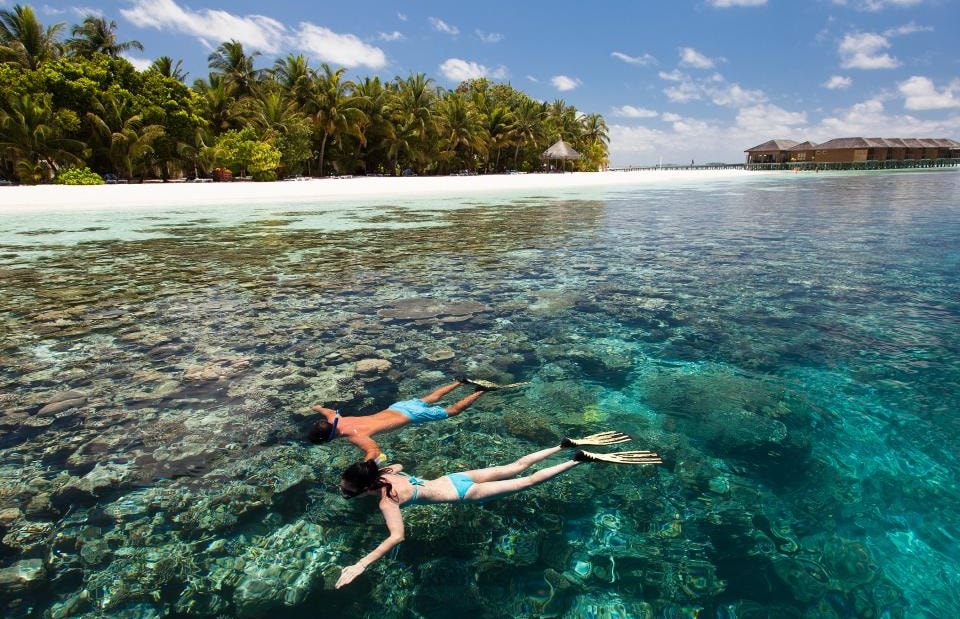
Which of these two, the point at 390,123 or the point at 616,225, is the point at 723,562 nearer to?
the point at 616,225

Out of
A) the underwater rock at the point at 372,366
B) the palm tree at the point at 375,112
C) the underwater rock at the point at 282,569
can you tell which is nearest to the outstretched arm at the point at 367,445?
the underwater rock at the point at 282,569

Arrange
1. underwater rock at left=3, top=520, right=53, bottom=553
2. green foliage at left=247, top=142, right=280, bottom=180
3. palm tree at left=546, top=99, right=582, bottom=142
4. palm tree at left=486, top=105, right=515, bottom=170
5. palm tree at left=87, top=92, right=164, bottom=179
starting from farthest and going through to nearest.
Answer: palm tree at left=546, top=99, right=582, bottom=142, palm tree at left=486, top=105, right=515, bottom=170, green foliage at left=247, top=142, right=280, bottom=180, palm tree at left=87, top=92, right=164, bottom=179, underwater rock at left=3, top=520, right=53, bottom=553

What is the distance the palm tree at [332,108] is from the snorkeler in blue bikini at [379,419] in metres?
41.6

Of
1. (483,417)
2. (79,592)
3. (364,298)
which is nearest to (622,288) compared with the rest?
(364,298)

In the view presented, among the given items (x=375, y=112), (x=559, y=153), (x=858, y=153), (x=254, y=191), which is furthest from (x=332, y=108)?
Result: (x=858, y=153)

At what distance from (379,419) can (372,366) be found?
1.43m

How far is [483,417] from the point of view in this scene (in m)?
4.59

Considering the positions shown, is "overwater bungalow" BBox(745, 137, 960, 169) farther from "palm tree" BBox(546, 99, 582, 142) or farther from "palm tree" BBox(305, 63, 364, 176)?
"palm tree" BBox(305, 63, 364, 176)

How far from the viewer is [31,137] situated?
28.4 meters

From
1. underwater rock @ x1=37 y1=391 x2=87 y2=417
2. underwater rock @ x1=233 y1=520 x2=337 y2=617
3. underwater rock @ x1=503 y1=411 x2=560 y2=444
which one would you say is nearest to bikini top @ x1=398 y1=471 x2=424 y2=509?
underwater rock @ x1=233 y1=520 x2=337 y2=617

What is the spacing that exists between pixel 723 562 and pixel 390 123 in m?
46.5

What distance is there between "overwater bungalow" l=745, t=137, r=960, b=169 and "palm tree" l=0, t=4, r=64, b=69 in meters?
85.6

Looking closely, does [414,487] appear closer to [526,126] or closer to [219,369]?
[219,369]

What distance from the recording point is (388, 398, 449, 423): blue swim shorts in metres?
4.46
